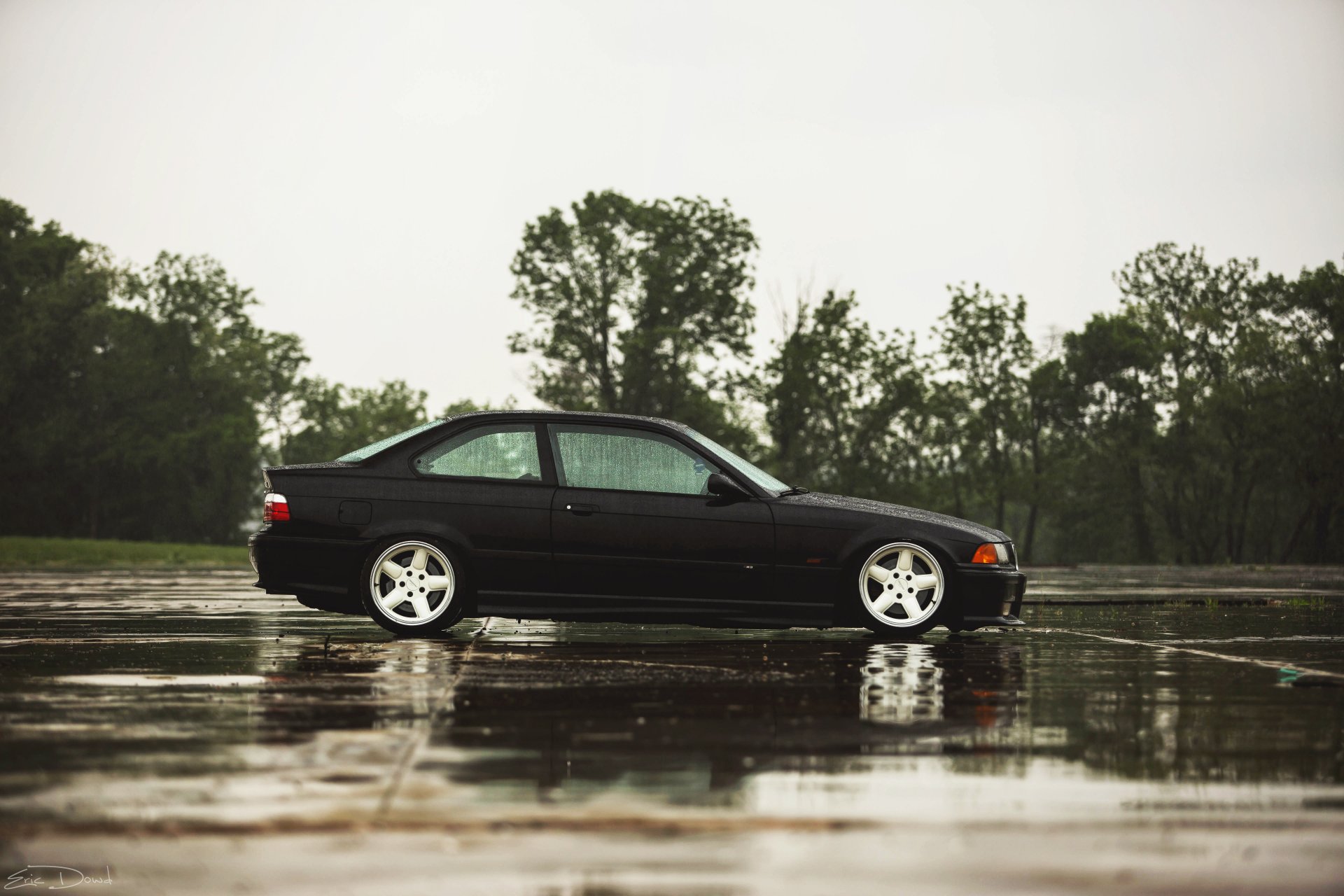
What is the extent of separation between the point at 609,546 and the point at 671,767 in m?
4.93

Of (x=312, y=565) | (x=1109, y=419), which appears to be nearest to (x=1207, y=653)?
(x=312, y=565)

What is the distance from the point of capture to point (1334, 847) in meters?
3.88

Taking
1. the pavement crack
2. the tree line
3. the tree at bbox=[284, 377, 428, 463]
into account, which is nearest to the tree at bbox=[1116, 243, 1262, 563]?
the tree line

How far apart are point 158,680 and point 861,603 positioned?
14.3ft

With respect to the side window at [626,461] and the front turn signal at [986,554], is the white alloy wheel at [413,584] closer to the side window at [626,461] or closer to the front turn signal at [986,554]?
the side window at [626,461]

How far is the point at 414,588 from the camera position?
9906 millimetres

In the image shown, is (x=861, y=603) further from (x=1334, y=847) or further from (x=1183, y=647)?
(x=1334, y=847)

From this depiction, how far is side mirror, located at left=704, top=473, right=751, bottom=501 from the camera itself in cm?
975

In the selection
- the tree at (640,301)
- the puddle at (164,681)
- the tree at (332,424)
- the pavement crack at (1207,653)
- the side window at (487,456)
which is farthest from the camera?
Answer: the tree at (332,424)

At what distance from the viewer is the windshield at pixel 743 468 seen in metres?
10.1

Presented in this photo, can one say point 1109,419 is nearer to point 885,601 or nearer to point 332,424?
point 332,424

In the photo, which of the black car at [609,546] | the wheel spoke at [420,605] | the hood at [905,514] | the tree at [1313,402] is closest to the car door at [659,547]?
the black car at [609,546]

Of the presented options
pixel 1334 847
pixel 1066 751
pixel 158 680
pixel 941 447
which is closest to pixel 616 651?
pixel 158 680

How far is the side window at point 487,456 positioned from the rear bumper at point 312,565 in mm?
713
